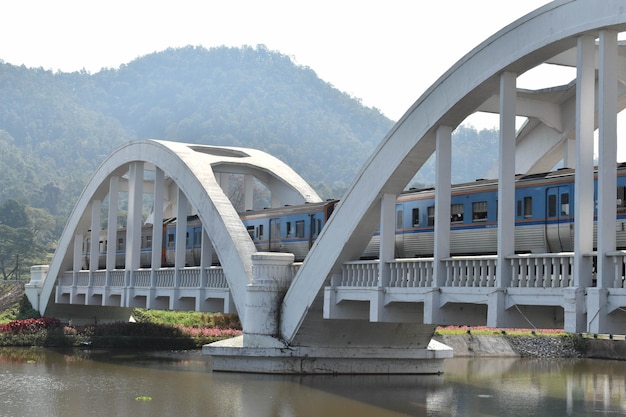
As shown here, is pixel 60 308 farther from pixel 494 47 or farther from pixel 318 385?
pixel 494 47

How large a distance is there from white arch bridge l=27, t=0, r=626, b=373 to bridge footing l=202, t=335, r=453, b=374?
43 millimetres

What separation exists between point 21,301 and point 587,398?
37993mm

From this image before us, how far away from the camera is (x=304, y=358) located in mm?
30938

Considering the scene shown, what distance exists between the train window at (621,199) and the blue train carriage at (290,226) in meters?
12.8

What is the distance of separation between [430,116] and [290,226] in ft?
38.8

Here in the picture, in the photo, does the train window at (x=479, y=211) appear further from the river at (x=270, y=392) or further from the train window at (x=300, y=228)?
the train window at (x=300, y=228)

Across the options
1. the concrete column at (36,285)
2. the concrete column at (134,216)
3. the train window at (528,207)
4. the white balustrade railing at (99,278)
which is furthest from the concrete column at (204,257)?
the concrete column at (36,285)

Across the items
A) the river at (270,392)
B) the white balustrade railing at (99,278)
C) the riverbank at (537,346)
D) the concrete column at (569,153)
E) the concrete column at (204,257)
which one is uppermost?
the concrete column at (569,153)

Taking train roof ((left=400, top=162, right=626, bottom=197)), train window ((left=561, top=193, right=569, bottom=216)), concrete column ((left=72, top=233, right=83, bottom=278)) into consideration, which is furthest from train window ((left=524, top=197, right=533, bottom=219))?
concrete column ((left=72, top=233, right=83, bottom=278))

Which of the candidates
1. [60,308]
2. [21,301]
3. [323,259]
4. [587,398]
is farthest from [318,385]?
[21,301]

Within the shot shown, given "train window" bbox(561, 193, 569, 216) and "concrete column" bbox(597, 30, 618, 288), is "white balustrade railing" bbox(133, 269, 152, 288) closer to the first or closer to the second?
"train window" bbox(561, 193, 569, 216)

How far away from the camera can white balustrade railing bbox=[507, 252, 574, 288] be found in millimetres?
18719

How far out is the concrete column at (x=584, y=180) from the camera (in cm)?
1814

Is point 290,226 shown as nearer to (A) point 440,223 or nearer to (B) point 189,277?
(B) point 189,277
